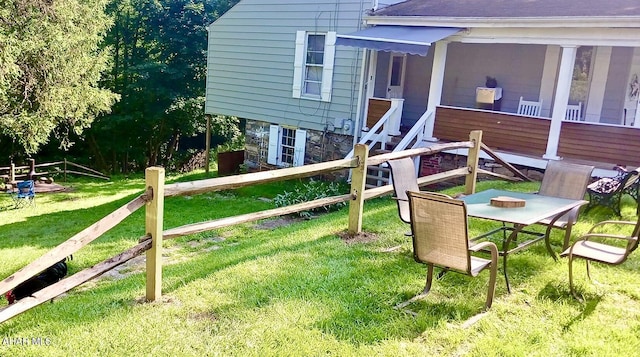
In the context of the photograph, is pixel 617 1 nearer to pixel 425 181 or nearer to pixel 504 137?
pixel 504 137

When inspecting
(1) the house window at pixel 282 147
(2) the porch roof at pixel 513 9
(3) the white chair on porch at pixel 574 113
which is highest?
(2) the porch roof at pixel 513 9

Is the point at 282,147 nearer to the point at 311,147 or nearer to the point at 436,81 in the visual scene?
the point at 311,147

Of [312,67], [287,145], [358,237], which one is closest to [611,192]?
[358,237]

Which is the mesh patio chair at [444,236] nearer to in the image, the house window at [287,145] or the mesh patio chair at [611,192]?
the mesh patio chair at [611,192]

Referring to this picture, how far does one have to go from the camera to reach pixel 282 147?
14258mm

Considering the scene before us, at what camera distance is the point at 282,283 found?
421cm

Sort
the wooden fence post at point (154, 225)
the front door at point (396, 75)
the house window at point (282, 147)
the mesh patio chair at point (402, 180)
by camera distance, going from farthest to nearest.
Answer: the house window at point (282, 147), the front door at point (396, 75), the mesh patio chair at point (402, 180), the wooden fence post at point (154, 225)

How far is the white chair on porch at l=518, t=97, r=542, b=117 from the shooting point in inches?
441

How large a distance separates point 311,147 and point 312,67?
2009mm

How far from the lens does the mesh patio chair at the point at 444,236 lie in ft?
11.4

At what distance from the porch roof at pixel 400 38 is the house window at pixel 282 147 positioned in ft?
12.1

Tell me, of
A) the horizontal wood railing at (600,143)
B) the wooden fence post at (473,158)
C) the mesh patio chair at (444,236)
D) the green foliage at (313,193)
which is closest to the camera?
the mesh patio chair at (444,236)

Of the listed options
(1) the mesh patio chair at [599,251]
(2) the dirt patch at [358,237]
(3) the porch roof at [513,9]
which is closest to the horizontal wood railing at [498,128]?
(3) the porch roof at [513,9]

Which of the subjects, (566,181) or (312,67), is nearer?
(566,181)
